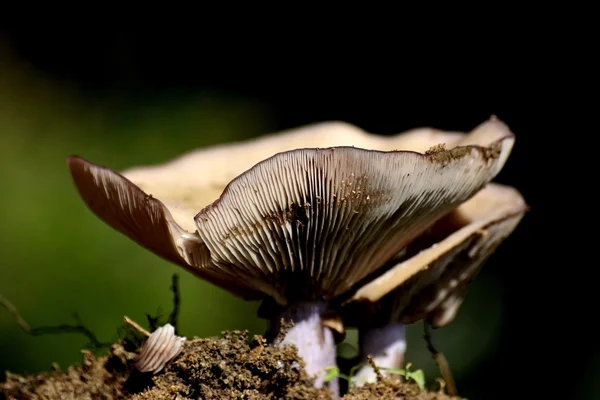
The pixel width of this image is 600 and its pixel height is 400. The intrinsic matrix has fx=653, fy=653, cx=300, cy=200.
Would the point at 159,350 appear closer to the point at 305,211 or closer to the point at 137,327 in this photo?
the point at 137,327

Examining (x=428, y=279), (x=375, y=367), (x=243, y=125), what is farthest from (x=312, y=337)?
(x=243, y=125)

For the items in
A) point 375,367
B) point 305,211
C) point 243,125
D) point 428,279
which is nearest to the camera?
point 305,211

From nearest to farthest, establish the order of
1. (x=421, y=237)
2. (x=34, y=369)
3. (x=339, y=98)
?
1. (x=421, y=237)
2. (x=34, y=369)
3. (x=339, y=98)

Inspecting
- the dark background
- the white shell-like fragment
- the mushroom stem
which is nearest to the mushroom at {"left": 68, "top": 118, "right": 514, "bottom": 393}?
the mushroom stem

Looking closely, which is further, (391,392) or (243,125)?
(243,125)

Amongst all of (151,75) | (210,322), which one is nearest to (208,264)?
(210,322)

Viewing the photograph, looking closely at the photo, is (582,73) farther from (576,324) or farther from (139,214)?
(139,214)
